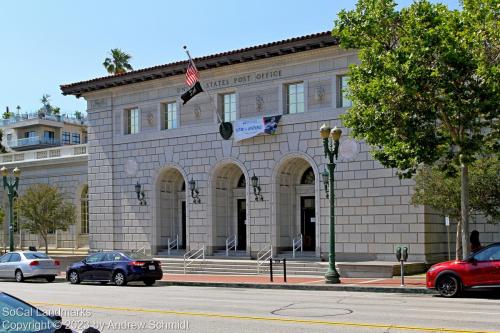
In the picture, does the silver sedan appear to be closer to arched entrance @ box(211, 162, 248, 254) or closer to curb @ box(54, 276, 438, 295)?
curb @ box(54, 276, 438, 295)

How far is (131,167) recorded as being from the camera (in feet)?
128

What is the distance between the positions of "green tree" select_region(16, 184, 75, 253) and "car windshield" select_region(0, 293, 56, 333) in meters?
35.2

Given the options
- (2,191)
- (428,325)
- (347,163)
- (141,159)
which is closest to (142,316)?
(428,325)

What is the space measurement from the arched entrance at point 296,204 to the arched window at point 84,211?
1778cm

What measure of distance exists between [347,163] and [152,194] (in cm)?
1212

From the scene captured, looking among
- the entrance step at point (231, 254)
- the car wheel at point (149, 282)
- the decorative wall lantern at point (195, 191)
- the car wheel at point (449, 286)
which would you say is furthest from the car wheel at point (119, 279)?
the car wheel at point (449, 286)

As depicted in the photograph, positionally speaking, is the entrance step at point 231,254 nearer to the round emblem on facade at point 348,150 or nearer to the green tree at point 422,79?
the round emblem on facade at point 348,150

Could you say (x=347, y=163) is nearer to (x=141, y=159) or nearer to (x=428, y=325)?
(x=141, y=159)

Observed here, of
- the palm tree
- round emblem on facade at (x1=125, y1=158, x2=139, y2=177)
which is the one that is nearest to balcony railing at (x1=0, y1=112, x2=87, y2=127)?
the palm tree

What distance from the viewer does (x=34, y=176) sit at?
161 ft

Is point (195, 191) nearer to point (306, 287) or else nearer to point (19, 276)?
point (19, 276)

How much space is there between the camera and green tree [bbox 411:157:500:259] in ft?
79.3

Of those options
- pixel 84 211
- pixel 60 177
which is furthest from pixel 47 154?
pixel 84 211

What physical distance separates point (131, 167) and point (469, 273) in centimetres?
2398
